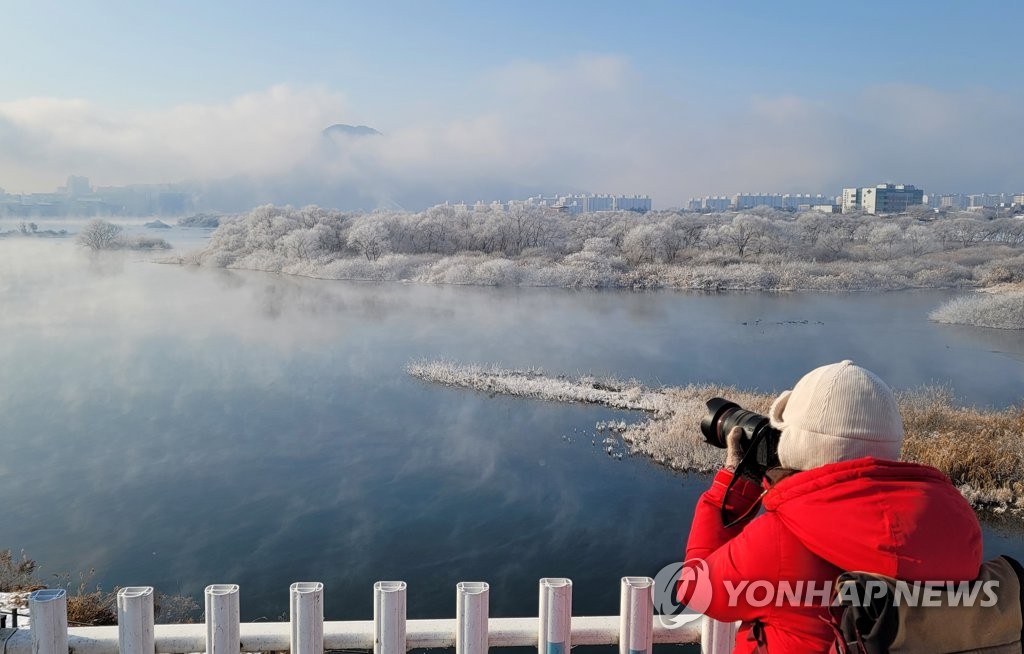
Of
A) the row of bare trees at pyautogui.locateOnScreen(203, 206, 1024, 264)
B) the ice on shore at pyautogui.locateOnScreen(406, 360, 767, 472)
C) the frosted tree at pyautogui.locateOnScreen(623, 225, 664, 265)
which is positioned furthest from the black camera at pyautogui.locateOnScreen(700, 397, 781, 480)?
the frosted tree at pyautogui.locateOnScreen(623, 225, 664, 265)

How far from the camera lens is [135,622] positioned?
1.73m

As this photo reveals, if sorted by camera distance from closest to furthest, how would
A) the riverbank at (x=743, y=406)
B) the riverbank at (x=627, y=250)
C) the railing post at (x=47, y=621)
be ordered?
the railing post at (x=47, y=621) < the riverbank at (x=743, y=406) < the riverbank at (x=627, y=250)

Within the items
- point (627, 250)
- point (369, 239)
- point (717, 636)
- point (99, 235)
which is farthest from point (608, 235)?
point (717, 636)

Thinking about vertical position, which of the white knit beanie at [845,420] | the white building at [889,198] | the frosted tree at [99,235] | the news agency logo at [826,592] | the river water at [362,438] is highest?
the white building at [889,198]

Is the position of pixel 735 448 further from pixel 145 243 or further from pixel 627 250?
pixel 145 243

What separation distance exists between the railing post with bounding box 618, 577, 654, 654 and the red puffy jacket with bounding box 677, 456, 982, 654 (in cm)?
51

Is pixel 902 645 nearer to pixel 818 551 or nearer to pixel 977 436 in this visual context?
pixel 818 551

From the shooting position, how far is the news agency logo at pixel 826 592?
104 cm

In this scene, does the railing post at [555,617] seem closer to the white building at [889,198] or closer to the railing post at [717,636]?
the railing post at [717,636]

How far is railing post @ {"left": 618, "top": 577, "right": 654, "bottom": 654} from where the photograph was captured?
5.80 feet

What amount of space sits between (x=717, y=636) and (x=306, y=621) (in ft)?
Result: 3.12

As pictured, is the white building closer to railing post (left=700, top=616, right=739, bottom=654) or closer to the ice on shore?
the ice on shore

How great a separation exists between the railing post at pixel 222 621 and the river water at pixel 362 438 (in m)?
2.91

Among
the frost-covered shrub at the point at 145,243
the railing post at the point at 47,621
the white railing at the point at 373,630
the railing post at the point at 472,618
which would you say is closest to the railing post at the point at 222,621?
the white railing at the point at 373,630
